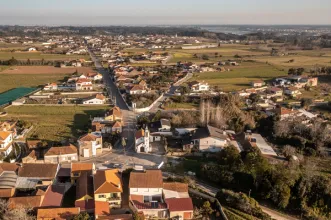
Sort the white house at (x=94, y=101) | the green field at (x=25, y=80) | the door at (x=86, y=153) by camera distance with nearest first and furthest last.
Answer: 1. the door at (x=86, y=153)
2. the white house at (x=94, y=101)
3. the green field at (x=25, y=80)

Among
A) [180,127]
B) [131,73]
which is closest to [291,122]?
[180,127]

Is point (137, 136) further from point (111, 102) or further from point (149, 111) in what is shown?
point (111, 102)

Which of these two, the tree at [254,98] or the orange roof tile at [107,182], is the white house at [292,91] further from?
the orange roof tile at [107,182]

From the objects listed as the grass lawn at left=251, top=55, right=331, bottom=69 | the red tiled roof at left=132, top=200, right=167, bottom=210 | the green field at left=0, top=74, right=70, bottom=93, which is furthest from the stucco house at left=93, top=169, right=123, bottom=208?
the grass lawn at left=251, top=55, right=331, bottom=69

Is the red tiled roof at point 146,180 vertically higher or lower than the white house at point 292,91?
lower

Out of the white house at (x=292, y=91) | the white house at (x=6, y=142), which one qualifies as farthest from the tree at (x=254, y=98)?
the white house at (x=6, y=142)
